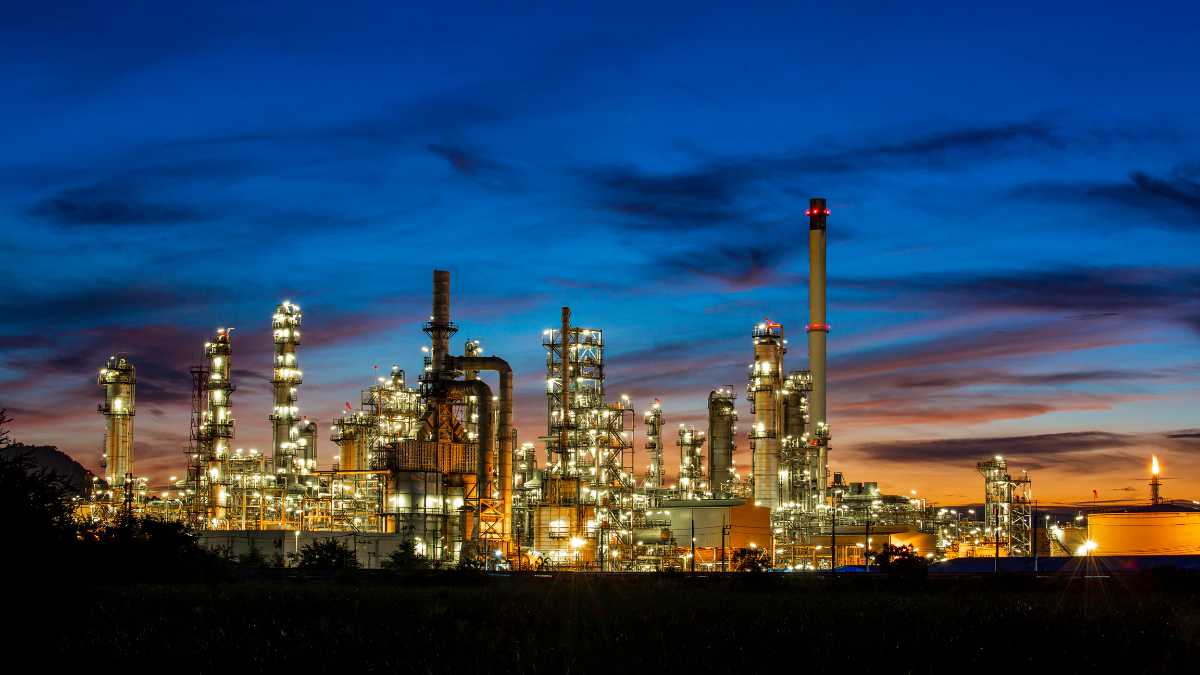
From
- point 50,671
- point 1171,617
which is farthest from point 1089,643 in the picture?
point 50,671

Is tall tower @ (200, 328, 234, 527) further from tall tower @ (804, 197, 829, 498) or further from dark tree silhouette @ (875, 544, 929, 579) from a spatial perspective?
dark tree silhouette @ (875, 544, 929, 579)

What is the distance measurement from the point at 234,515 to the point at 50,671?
83.7 m

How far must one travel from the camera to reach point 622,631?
34.5 metres

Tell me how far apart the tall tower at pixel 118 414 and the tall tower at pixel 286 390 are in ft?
61.5

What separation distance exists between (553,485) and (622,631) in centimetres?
6673

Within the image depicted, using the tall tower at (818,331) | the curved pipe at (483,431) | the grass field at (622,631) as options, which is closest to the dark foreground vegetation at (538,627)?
the grass field at (622,631)

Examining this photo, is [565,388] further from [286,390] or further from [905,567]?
[905,567]

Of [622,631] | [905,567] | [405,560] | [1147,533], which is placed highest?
[622,631]

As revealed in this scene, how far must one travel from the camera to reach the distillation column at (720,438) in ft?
414

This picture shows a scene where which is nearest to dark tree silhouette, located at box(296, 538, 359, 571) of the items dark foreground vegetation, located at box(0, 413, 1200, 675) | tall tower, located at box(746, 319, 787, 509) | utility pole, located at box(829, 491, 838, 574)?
dark foreground vegetation, located at box(0, 413, 1200, 675)

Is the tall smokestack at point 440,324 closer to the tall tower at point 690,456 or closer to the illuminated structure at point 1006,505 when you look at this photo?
the tall tower at point 690,456

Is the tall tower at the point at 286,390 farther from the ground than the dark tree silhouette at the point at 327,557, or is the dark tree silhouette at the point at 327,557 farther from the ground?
the tall tower at the point at 286,390

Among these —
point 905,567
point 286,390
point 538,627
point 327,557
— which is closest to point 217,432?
point 286,390

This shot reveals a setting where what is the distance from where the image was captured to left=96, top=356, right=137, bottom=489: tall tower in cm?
12256
